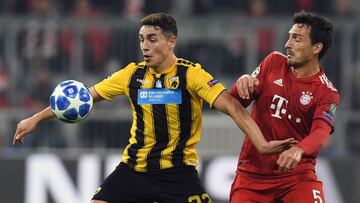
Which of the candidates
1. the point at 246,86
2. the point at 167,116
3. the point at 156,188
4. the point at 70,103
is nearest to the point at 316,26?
the point at 246,86

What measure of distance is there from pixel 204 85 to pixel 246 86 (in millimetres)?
590

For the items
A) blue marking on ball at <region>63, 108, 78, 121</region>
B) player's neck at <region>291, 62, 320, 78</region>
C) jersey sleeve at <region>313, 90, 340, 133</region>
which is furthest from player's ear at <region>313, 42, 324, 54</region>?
blue marking on ball at <region>63, 108, 78, 121</region>

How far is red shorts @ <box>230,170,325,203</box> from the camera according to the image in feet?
29.3

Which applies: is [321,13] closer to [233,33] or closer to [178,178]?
[233,33]

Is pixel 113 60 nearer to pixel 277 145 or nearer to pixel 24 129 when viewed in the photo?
pixel 24 129

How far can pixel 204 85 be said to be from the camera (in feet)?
30.0

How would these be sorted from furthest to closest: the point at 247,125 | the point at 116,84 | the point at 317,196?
the point at 116,84, the point at 317,196, the point at 247,125

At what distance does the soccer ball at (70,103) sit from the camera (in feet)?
30.0

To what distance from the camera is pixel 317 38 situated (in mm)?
9078

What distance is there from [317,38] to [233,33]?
22.0ft

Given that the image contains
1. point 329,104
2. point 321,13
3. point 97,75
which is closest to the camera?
point 329,104

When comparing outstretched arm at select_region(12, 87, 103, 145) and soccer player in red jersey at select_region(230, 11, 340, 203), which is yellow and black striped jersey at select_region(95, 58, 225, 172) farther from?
outstretched arm at select_region(12, 87, 103, 145)

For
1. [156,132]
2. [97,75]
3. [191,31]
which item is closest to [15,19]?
[97,75]

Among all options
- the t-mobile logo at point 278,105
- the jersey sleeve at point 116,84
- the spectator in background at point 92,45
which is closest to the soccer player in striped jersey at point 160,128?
the jersey sleeve at point 116,84
